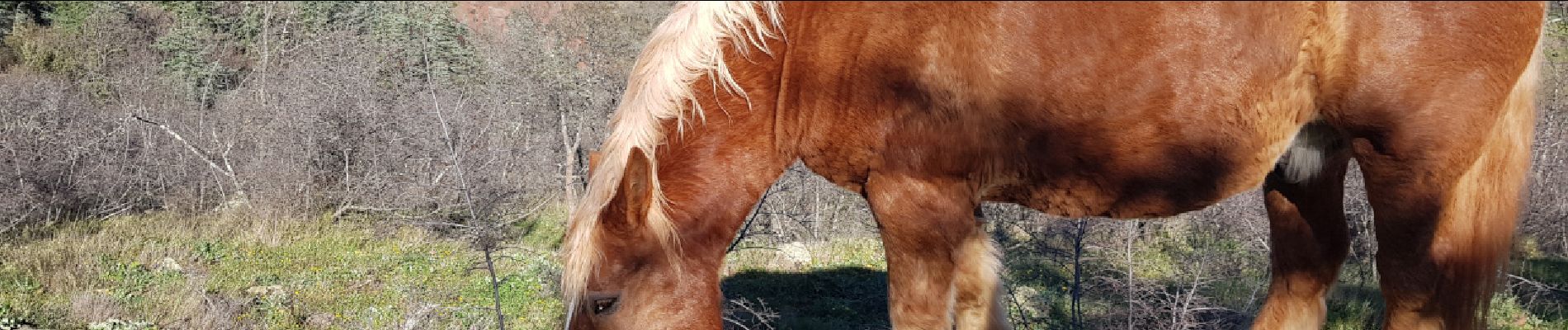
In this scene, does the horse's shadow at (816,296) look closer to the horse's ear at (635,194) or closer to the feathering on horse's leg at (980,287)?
the feathering on horse's leg at (980,287)

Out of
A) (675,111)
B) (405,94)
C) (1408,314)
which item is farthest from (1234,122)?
(405,94)

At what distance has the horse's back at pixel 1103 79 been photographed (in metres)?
2.22

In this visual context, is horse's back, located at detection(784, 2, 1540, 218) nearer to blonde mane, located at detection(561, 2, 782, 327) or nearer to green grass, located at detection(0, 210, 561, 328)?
blonde mane, located at detection(561, 2, 782, 327)

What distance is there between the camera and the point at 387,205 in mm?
9023

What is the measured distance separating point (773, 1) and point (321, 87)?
8.61 metres

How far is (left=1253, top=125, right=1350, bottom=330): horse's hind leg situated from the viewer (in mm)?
3031

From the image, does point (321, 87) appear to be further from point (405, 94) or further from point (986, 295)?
point (986, 295)

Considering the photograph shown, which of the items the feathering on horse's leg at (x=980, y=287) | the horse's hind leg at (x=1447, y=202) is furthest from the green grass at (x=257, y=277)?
the horse's hind leg at (x=1447, y=202)

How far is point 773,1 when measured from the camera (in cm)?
238

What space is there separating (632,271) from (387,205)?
7452 mm

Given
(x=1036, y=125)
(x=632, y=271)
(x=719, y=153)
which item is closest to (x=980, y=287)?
(x=1036, y=125)

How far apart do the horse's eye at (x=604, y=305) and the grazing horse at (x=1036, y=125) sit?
1 cm

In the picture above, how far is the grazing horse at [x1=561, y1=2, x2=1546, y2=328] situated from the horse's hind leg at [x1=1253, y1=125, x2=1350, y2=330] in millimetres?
406

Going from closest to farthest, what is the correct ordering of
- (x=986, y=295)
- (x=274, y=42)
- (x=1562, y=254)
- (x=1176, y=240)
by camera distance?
(x=986, y=295) < (x=1562, y=254) < (x=1176, y=240) < (x=274, y=42)
